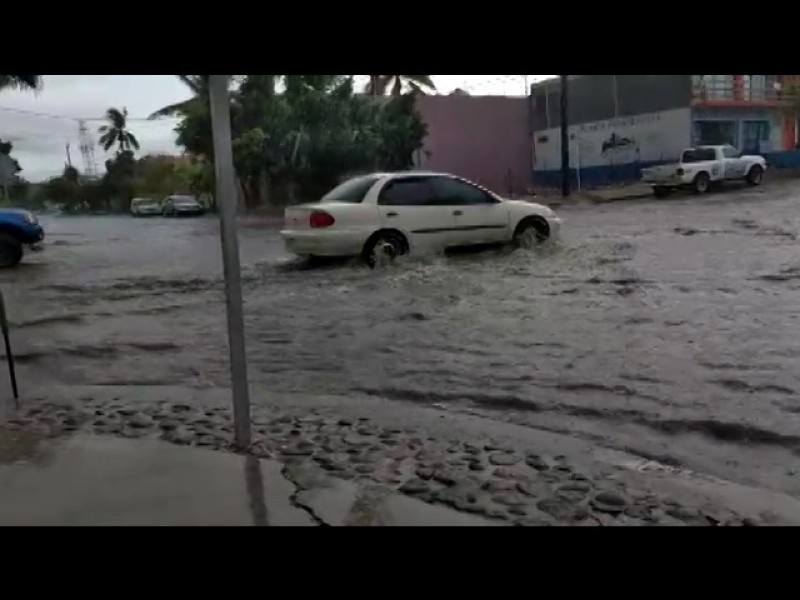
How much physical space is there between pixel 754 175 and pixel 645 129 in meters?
4.40

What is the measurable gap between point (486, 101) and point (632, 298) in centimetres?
1448

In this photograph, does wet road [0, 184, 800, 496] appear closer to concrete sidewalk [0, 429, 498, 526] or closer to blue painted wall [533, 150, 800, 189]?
concrete sidewalk [0, 429, 498, 526]

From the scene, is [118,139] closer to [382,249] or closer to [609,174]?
[382,249]

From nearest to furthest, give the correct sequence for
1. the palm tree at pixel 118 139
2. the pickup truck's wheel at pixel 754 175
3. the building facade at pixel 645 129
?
the palm tree at pixel 118 139
the pickup truck's wheel at pixel 754 175
the building facade at pixel 645 129

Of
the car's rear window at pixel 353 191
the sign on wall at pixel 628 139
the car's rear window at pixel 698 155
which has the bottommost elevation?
the car's rear window at pixel 353 191

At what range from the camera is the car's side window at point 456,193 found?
38.0 feet

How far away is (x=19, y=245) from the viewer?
13961 millimetres

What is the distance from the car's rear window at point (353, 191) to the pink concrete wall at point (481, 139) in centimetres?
589

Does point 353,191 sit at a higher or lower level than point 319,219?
higher

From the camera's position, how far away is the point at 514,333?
7.24 metres

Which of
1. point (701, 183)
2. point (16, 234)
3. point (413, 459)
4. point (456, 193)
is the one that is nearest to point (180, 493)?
point (413, 459)

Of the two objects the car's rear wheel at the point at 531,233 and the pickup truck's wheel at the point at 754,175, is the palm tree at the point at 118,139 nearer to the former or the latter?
the car's rear wheel at the point at 531,233

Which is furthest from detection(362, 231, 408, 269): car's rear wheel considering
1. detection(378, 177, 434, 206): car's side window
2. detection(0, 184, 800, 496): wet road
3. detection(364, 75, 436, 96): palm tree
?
detection(364, 75, 436, 96): palm tree

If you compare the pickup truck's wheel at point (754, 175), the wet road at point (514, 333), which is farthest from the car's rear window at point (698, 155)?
the wet road at point (514, 333)
